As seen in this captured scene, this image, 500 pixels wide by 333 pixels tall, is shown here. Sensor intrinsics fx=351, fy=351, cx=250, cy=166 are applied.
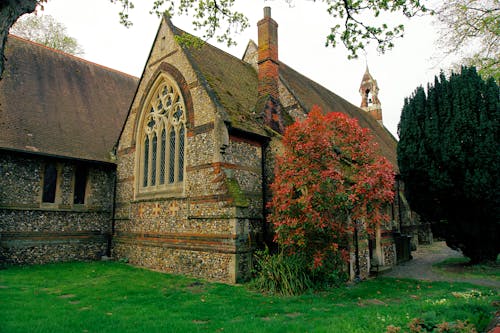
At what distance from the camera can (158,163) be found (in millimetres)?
13289

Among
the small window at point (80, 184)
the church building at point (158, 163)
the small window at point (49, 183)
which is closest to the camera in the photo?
the church building at point (158, 163)

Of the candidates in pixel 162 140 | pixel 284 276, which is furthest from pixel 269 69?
pixel 284 276

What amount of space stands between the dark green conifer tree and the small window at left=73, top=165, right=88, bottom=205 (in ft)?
42.2

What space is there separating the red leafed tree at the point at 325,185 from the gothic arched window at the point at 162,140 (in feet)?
14.3

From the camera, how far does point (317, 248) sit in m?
9.14

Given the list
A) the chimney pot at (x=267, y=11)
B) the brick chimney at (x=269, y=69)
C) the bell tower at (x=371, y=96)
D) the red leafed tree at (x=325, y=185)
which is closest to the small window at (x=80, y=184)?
the brick chimney at (x=269, y=69)

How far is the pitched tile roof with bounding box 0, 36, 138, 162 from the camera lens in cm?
1369

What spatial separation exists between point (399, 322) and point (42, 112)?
15374mm

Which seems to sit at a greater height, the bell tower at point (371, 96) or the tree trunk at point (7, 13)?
the bell tower at point (371, 96)

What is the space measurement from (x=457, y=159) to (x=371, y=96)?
67.1 feet

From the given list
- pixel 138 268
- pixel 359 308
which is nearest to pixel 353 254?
pixel 359 308

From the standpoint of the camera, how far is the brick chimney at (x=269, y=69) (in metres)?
13.0

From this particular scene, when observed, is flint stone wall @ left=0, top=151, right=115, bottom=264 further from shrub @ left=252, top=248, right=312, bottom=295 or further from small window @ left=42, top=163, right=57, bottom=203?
shrub @ left=252, top=248, right=312, bottom=295

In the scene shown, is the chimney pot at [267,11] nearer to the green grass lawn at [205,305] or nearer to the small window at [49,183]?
the green grass lawn at [205,305]
